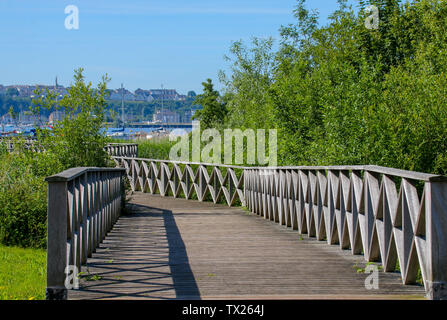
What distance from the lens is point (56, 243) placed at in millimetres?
4164

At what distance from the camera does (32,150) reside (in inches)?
359

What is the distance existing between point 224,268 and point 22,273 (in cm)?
205

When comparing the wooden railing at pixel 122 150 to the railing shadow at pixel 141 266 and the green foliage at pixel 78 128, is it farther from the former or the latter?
the railing shadow at pixel 141 266

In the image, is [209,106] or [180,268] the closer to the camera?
[180,268]

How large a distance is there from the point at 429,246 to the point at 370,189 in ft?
4.59

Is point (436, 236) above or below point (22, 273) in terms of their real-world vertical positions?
above

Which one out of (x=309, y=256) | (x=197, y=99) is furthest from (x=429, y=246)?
(x=197, y=99)

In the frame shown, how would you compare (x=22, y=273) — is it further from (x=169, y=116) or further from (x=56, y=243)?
(x=169, y=116)
